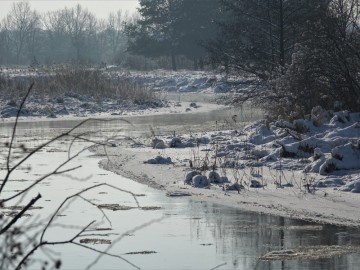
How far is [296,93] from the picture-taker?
20.8m

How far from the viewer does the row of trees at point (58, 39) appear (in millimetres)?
113188

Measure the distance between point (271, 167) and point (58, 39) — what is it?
111842 millimetres

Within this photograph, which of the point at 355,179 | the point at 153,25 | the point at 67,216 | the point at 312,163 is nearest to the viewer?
the point at 67,216

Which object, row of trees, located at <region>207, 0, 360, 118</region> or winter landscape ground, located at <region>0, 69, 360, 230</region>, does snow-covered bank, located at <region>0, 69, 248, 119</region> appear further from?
winter landscape ground, located at <region>0, 69, 360, 230</region>

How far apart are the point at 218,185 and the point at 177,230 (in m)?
3.99

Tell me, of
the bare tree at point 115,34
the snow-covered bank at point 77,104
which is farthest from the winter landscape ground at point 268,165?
the bare tree at point 115,34

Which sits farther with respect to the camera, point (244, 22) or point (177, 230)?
point (244, 22)

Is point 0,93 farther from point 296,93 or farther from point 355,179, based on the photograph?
point 355,179

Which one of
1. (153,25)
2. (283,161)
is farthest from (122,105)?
(153,25)

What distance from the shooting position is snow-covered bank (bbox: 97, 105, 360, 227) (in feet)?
Answer: 39.0

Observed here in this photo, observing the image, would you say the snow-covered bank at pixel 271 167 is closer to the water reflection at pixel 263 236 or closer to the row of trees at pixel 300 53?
the water reflection at pixel 263 236

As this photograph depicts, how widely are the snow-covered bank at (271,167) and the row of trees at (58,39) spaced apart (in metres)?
70.0

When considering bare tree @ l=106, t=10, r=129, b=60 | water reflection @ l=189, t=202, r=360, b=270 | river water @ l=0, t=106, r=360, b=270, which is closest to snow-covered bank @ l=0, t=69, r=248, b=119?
river water @ l=0, t=106, r=360, b=270

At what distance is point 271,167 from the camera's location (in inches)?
607
